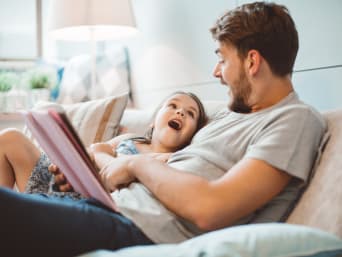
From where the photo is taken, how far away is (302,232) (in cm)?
87

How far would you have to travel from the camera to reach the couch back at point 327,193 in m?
1.01

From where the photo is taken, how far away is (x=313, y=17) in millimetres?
1541

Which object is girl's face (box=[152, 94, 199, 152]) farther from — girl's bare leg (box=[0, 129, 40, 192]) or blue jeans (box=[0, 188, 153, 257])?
blue jeans (box=[0, 188, 153, 257])

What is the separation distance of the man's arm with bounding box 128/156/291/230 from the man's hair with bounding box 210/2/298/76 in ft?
1.14

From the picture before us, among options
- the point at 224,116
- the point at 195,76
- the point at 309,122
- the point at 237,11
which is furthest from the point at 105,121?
the point at 309,122

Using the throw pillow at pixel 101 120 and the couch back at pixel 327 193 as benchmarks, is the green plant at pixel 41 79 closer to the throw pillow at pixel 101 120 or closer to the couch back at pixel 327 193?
the throw pillow at pixel 101 120

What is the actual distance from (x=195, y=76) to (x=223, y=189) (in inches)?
52.9

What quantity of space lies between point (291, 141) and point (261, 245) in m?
0.32

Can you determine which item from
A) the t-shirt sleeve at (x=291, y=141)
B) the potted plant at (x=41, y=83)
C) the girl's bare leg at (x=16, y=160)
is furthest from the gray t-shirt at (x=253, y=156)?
the potted plant at (x=41, y=83)

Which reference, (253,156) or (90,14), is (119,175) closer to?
(253,156)

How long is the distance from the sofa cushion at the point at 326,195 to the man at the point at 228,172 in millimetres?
28

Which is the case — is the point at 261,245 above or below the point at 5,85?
above

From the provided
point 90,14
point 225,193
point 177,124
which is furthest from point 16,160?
point 90,14

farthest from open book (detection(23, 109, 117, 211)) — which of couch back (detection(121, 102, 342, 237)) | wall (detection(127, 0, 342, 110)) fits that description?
wall (detection(127, 0, 342, 110))
